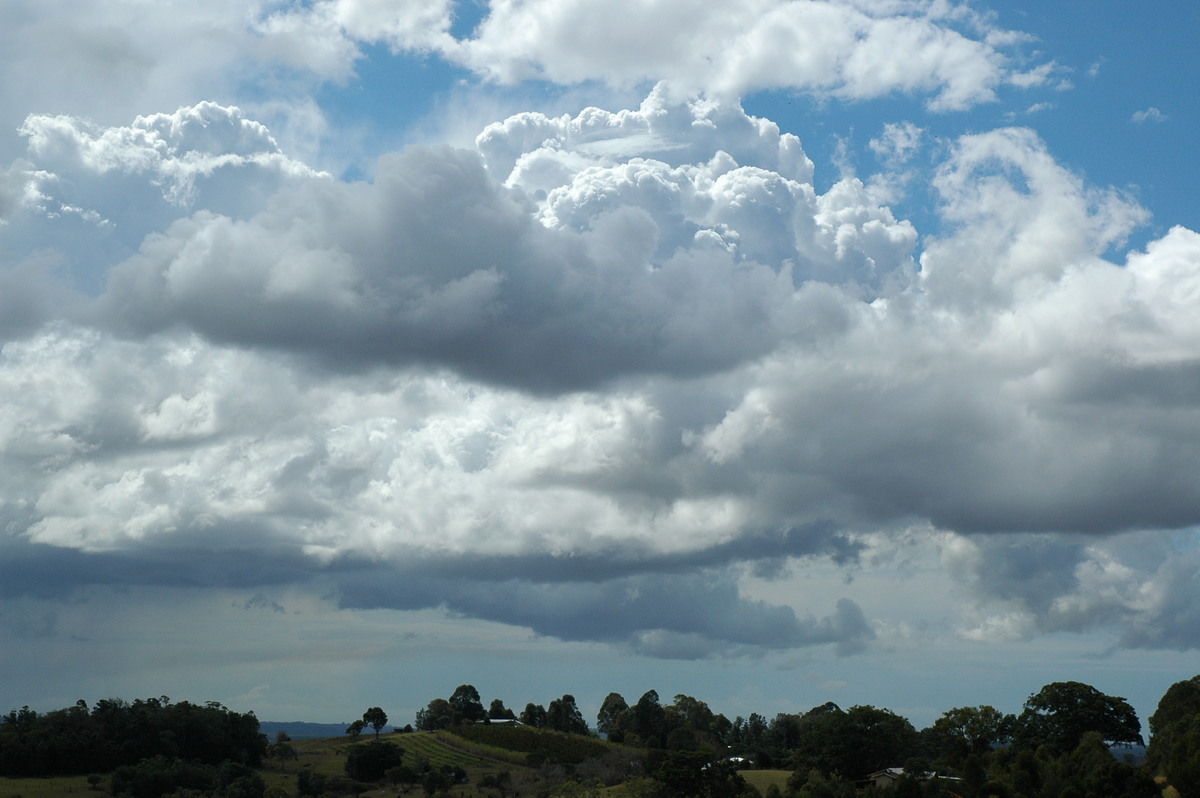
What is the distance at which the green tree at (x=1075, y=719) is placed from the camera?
15950 cm

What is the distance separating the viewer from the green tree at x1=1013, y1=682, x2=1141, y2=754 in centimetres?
15950

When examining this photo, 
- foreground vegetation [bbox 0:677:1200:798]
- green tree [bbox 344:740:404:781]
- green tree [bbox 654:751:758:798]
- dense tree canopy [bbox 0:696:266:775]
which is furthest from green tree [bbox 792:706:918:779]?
dense tree canopy [bbox 0:696:266:775]

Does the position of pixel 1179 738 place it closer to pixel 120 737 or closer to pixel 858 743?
pixel 858 743

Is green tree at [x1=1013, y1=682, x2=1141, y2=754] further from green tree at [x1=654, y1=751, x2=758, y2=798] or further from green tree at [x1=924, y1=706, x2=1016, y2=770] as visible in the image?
green tree at [x1=654, y1=751, x2=758, y2=798]

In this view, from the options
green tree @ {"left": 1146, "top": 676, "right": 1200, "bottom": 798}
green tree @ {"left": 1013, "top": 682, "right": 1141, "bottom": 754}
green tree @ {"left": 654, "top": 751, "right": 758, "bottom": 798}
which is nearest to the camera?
green tree @ {"left": 1146, "top": 676, "right": 1200, "bottom": 798}

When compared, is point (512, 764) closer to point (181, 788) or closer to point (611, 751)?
point (611, 751)

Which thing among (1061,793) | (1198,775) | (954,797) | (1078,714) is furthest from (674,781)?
(1078,714)

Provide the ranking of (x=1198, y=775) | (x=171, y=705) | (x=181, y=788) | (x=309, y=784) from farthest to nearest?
1. (x=171, y=705)
2. (x=309, y=784)
3. (x=181, y=788)
4. (x=1198, y=775)

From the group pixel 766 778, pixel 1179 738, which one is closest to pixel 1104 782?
pixel 1179 738

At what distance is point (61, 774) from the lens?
16175 centimetres

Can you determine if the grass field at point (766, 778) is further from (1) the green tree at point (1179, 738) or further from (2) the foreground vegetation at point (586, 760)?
(1) the green tree at point (1179, 738)

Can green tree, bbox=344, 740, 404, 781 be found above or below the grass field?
above

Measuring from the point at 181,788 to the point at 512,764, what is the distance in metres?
65.2

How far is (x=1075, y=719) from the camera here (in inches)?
6329
